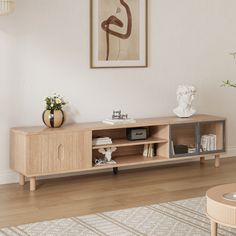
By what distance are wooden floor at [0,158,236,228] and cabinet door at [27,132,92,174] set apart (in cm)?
20

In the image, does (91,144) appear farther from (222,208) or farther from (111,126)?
(222,208)

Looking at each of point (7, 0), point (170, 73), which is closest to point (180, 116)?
point (170, 73)

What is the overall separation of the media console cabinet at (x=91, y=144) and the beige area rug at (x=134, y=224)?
1.01 metres

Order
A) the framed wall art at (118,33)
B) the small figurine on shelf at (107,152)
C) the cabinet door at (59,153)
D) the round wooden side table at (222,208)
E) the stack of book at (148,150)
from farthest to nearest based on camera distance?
1. the stack of book at (148,150)
2. the framed wall art at (118,33)
3. the small figurine on shelf at (107,152)
4. the cabinet door at (59,153)
5. the round wooden side table at (222,208)

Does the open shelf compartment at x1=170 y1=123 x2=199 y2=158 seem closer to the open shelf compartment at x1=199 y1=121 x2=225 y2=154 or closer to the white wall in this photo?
the open shelf compartment at x1=199 y1=121 x2=225 y2=154

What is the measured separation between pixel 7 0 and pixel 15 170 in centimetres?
157

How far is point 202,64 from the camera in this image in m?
6.57

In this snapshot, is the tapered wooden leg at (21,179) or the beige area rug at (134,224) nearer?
the beige area rug at (134,224)

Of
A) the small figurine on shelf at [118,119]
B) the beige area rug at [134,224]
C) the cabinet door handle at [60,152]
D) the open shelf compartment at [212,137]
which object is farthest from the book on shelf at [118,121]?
the beige area rug at [134,224]

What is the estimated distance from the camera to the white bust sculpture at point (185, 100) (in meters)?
6.07

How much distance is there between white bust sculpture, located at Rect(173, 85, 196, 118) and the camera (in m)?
6.07

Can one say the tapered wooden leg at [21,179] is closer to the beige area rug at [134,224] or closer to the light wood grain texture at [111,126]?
the light wood grain texture at [111,126]

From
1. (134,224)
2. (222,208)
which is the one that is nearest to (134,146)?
(134,224)

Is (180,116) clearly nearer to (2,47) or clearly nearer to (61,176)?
(61,176)
